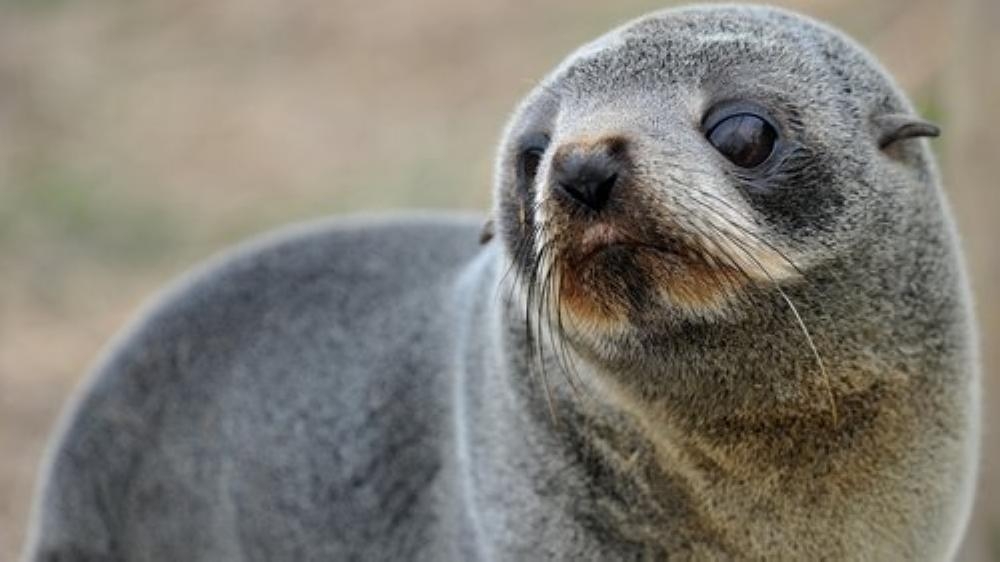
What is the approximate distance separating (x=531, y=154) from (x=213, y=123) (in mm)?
10461

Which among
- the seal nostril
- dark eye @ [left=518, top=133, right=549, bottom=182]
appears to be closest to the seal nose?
the seal nostril

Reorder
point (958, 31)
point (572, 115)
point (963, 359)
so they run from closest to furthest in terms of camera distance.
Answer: point (572, 115), point (963, 359), point (958, 31)

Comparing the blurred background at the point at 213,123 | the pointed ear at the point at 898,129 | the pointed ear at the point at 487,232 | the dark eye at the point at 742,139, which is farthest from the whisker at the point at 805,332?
the blurred background at the point at 213,123

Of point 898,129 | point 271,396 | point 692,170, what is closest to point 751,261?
point 692,170

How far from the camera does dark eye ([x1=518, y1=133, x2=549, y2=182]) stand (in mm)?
3910

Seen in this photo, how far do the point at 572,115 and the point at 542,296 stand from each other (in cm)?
40

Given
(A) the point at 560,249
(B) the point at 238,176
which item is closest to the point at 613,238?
(A) the point at 560,249

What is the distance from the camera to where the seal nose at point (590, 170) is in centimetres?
345

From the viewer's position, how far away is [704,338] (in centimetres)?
370

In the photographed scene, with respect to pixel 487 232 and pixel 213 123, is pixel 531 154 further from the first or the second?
pixel 213 123

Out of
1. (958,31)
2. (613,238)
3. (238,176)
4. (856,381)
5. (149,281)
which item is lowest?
(856,381)

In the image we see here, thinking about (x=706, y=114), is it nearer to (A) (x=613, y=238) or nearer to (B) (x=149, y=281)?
(A) (x=613, y=238)

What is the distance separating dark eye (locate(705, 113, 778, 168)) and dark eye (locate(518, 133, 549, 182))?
1.37 feet

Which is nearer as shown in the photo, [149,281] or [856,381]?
[856,381]
